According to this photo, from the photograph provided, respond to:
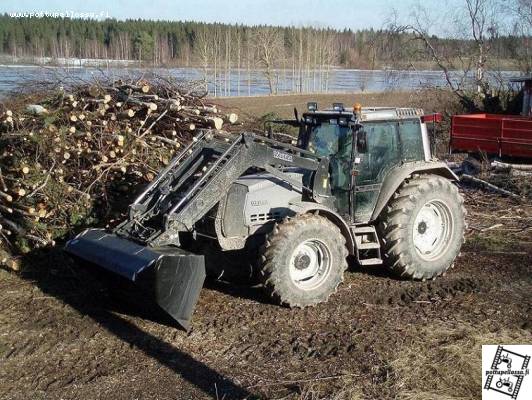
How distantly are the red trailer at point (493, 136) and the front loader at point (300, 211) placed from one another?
821 centimetres

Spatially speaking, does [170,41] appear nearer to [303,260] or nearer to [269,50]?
[269,50]

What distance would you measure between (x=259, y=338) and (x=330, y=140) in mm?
2562

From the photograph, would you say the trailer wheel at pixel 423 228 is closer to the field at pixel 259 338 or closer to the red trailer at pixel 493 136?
the field at pixel 259 338

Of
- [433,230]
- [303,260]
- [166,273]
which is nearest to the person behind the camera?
[166,273]

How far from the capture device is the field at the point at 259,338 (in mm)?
5156

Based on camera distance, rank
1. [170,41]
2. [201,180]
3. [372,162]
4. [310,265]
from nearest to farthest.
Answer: [201,180] < [310,265] < [372,162] < [170,41]

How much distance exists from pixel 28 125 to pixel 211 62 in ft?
140

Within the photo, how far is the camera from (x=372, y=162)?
24.4 ft

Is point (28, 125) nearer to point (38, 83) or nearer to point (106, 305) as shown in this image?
point (38, 83)

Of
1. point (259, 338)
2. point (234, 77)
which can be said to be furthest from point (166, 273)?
point (234, 77)

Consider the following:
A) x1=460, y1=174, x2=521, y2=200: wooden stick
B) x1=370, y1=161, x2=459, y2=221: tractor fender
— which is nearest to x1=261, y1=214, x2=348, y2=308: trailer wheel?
x1=370, y1=161, x2=459, y2=221: tractor fender

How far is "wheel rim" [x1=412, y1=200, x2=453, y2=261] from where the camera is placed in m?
7.85

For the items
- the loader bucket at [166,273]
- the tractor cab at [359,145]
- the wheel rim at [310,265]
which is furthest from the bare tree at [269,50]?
the loader bucket at [166,273]

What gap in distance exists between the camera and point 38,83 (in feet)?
32.5
